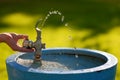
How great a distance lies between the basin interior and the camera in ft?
7.04

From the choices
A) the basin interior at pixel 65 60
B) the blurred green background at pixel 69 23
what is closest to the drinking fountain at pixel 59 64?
the basin interior at pixel 65 60

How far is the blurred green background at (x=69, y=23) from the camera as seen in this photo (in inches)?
188

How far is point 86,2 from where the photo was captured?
26.3ft

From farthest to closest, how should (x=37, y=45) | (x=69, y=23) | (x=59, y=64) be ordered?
(x=69, y=23), (x=59, y=64), (x=37, y=45)

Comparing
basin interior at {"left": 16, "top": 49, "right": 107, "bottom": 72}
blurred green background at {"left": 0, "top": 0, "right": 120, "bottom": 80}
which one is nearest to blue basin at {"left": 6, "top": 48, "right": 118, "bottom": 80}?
basin interior at {"left": 16, "top": 49, "right": 107, "bottom": 72}

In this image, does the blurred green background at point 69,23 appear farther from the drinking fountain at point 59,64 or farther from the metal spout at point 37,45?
the metal spout at point 37,45

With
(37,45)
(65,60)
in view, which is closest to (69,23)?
(65,60)

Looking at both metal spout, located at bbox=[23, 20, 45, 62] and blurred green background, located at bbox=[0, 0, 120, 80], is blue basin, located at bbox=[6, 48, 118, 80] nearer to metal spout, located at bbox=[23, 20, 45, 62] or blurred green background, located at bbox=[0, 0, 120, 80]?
metal spout, located at bbox=[23, 20, 45, 62]

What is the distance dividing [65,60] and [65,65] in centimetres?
3

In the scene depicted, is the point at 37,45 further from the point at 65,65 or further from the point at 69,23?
the point at 69,23

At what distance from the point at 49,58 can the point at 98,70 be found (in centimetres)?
52

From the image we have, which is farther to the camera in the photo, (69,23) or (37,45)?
(69,23)

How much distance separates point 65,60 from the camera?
226 centimetres

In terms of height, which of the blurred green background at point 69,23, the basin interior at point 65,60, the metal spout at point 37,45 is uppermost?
the metal spout at point 37,45
